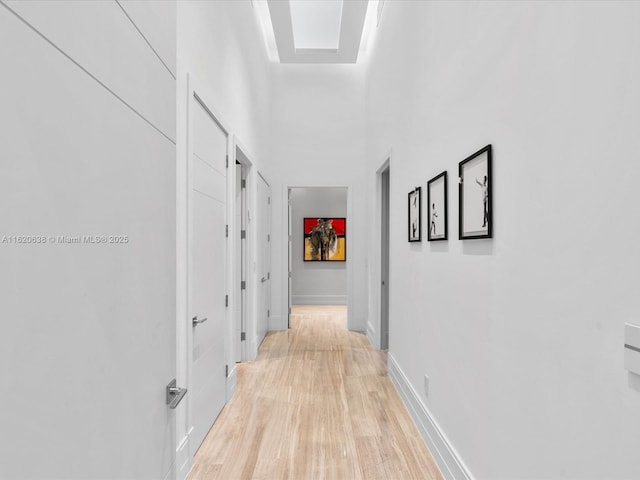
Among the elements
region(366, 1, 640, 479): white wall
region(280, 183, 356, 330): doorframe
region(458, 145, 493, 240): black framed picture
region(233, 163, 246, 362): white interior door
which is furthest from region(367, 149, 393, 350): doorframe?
region(458, 145, 493, 240): black framed picture

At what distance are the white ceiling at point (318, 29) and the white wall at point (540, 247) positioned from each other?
225cm

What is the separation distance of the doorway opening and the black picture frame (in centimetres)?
537

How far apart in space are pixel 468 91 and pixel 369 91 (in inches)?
146

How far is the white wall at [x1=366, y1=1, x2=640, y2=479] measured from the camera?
956 millimetres

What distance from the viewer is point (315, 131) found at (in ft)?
19.2

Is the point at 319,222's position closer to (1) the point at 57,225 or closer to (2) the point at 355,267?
(2) the point at 355,267

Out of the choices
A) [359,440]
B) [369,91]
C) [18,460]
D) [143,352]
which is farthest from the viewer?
[369,91]

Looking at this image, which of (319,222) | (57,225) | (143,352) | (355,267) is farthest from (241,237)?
(319,222)

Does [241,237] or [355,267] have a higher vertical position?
[241,237]

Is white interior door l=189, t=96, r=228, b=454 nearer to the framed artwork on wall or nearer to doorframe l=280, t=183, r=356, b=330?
doorframe l=280, t=183, r=356, b=330

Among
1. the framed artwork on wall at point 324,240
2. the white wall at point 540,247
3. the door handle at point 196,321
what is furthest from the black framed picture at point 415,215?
the framed artwork on wall at point 324,240

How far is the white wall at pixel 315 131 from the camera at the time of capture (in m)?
5.81

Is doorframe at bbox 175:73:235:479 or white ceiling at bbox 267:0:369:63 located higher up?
white ceiling at bbox 267:0:369:63

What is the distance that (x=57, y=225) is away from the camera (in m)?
0.58
